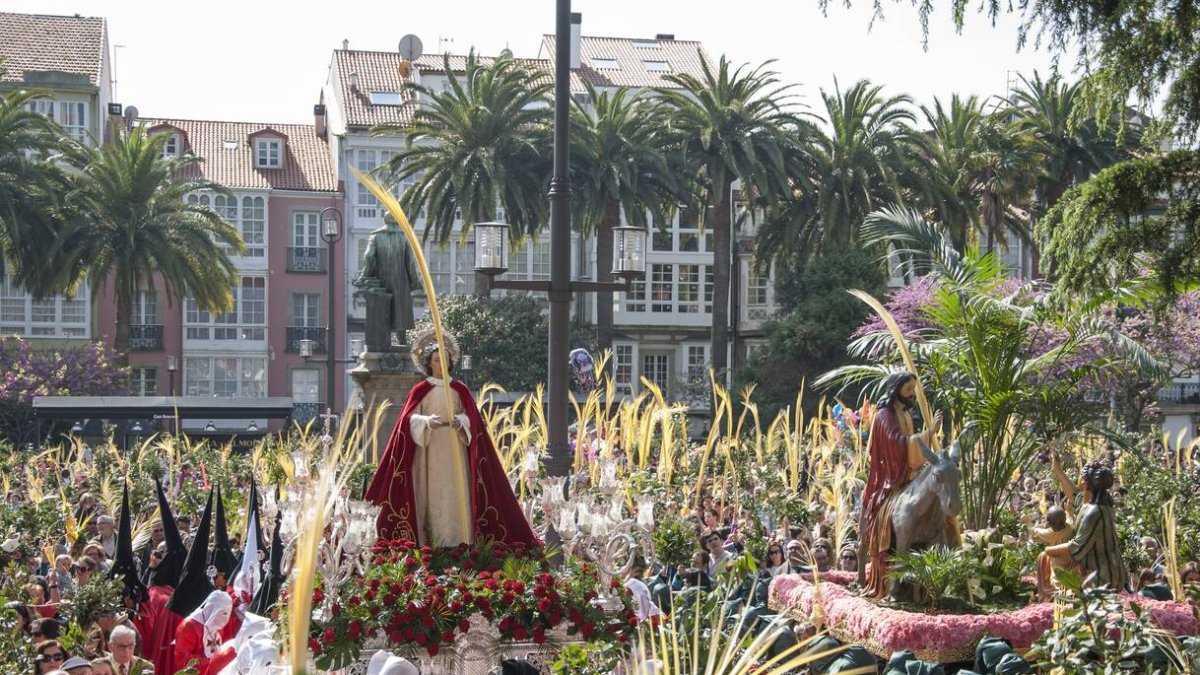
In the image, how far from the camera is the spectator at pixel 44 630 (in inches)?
367

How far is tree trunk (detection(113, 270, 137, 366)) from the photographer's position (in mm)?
41406

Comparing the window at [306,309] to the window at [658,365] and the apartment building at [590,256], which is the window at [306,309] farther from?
the window at [658,365]

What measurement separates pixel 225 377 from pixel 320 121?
9.52 metres

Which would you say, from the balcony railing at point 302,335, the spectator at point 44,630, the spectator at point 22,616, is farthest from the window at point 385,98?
the spectator at point 44,630

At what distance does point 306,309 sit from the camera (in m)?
55.0

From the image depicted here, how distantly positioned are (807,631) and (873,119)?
2993 cm

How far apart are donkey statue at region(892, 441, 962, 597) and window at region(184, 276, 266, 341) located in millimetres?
43787

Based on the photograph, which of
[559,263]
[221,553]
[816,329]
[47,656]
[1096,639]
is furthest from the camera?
[816,329]

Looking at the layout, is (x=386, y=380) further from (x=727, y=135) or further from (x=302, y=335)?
(x=302, y=335)

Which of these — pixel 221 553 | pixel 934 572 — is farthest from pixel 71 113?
pixel 934 572

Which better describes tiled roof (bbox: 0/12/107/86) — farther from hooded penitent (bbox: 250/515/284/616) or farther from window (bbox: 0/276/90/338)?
hooded penitent (bbox: 250/515/284/616)

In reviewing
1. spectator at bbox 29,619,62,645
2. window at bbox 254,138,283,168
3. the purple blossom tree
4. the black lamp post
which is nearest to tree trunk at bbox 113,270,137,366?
the purple blossom tree

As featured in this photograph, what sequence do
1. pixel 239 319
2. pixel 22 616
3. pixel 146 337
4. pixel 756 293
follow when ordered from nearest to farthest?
1. pixel 22 616
2. pixel 756 293
3. pixel 146 337
4. pixel 239 319

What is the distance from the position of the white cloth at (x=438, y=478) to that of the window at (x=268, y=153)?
4489 centimetres
